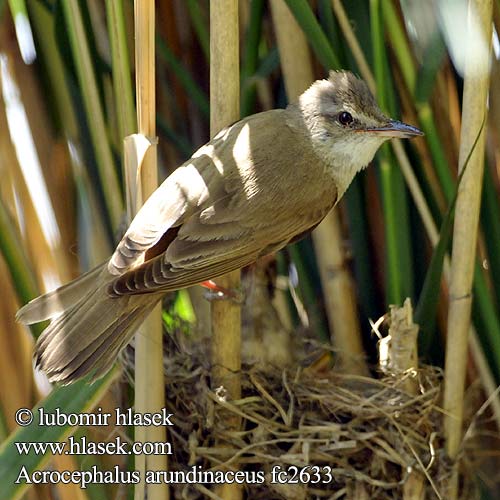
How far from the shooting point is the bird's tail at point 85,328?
188 centimetres

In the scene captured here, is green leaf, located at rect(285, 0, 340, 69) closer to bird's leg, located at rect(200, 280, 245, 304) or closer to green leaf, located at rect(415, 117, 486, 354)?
green leaf, located at rect(415, 117, 486, 354)

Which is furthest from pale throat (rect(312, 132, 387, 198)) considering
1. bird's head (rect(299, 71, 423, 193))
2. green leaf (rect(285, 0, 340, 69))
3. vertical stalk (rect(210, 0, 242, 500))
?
vertical stalk (rect(210, 0, 242, 500))

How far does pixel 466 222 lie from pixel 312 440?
59 cm

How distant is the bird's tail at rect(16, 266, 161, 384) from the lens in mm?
1881

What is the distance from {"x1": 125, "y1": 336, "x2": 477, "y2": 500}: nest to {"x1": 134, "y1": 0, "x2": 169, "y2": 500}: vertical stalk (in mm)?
172

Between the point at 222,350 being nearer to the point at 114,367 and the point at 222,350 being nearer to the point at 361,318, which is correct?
the point at 114,367

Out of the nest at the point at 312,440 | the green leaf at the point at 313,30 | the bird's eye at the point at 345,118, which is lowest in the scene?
the nest at the point at 312,440

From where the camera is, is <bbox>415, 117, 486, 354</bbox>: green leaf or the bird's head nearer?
<bbox>415, 117, 486, 354</bbox>: green leaf

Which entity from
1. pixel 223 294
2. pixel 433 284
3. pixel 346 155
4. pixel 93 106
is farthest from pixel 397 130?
pixel 93 106

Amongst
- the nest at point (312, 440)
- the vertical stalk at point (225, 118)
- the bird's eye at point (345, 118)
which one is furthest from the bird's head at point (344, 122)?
the nest at point (312, 440)

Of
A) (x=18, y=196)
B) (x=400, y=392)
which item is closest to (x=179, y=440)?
(x=400, y=392)

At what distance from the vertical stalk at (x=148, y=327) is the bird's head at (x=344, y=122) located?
17.6 inches

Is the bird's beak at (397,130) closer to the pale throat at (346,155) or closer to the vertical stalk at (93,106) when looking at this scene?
the pale throat at (346,155)

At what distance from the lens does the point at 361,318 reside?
2348 mm
